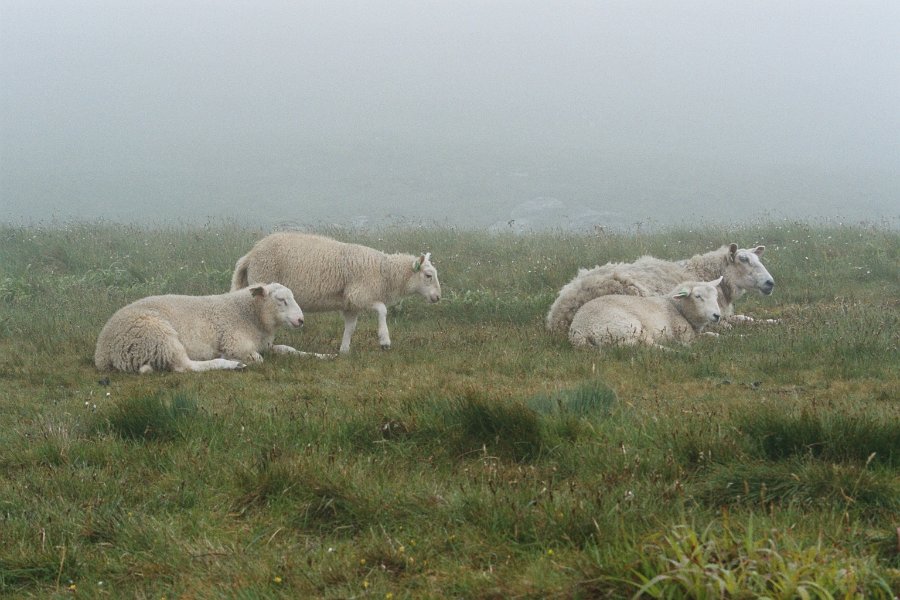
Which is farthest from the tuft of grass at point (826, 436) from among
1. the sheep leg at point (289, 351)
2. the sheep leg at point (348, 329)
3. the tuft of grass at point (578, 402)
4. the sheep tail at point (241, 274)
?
the sheep tail at point (241, 274)

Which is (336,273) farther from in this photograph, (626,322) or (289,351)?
(626,322)

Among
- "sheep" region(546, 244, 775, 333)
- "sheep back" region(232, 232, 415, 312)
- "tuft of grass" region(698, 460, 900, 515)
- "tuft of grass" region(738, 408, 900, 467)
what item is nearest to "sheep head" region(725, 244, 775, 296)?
"sheep" region(546, 244, 775, 333)

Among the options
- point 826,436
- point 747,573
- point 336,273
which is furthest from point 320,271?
point 747,573

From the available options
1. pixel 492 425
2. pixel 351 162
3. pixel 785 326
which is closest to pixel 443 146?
pixel 351 162

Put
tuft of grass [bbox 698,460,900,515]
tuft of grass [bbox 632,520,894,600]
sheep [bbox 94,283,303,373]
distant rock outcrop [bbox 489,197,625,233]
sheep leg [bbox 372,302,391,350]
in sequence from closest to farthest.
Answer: tuft of grass [bbox 632,520,894,600]
tuft of grass [bbox 698,460,900,515]
sheep [bbox 94,283,303,373]
sheep leg [bbox 372,302,391,350]
distant rock outcrop [bbox 489,197,625,233]

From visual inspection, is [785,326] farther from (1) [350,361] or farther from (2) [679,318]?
(1) [350,361]

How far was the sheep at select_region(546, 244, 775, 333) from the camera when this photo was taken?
12016mm

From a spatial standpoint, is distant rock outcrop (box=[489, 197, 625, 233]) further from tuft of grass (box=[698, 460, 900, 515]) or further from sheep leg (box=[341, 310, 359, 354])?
tuft of grass (box=[698, 460, 900, 515])

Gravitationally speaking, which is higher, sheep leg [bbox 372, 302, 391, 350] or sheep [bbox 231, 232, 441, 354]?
sheep [bbox 231, 232, 441, 354]

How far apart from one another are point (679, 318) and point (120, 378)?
275 inches

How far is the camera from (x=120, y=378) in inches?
353

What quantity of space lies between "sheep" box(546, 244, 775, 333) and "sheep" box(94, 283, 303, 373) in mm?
3781

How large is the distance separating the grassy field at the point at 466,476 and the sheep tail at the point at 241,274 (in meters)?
2.74

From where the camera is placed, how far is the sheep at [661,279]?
12.0 m
